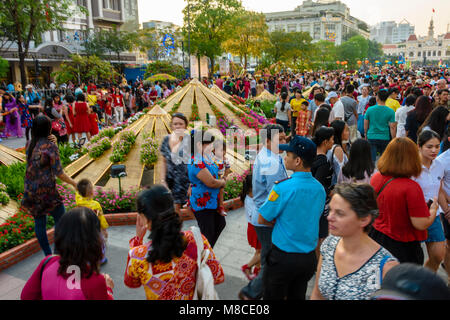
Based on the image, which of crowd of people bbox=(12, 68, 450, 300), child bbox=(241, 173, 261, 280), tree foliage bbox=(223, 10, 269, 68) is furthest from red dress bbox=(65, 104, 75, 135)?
tree foliage bbox=(223, 10, 269, 68)

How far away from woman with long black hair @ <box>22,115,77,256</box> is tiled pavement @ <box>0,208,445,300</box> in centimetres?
74

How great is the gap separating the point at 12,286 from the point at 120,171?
2.35 metres

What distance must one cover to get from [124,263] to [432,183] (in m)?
3.93

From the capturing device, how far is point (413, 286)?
4.41ft

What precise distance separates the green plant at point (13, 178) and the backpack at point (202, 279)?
18.5ft

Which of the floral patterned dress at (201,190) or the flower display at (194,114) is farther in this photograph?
the flower display at (194,114)

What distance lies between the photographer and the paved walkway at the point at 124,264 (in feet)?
13.3

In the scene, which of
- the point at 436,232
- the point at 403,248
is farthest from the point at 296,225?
the point at 436,232

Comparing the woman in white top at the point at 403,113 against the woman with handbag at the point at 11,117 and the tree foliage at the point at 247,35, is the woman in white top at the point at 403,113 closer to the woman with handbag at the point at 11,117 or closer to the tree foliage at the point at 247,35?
the woman with handbag at the point at 11,117

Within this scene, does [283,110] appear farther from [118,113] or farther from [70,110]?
[118,113]

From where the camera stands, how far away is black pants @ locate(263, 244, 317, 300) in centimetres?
266

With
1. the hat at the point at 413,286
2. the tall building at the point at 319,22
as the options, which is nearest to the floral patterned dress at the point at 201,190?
Answer: the hat at the point at 413,286

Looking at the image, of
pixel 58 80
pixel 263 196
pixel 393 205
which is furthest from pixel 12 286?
pixel 58 80
